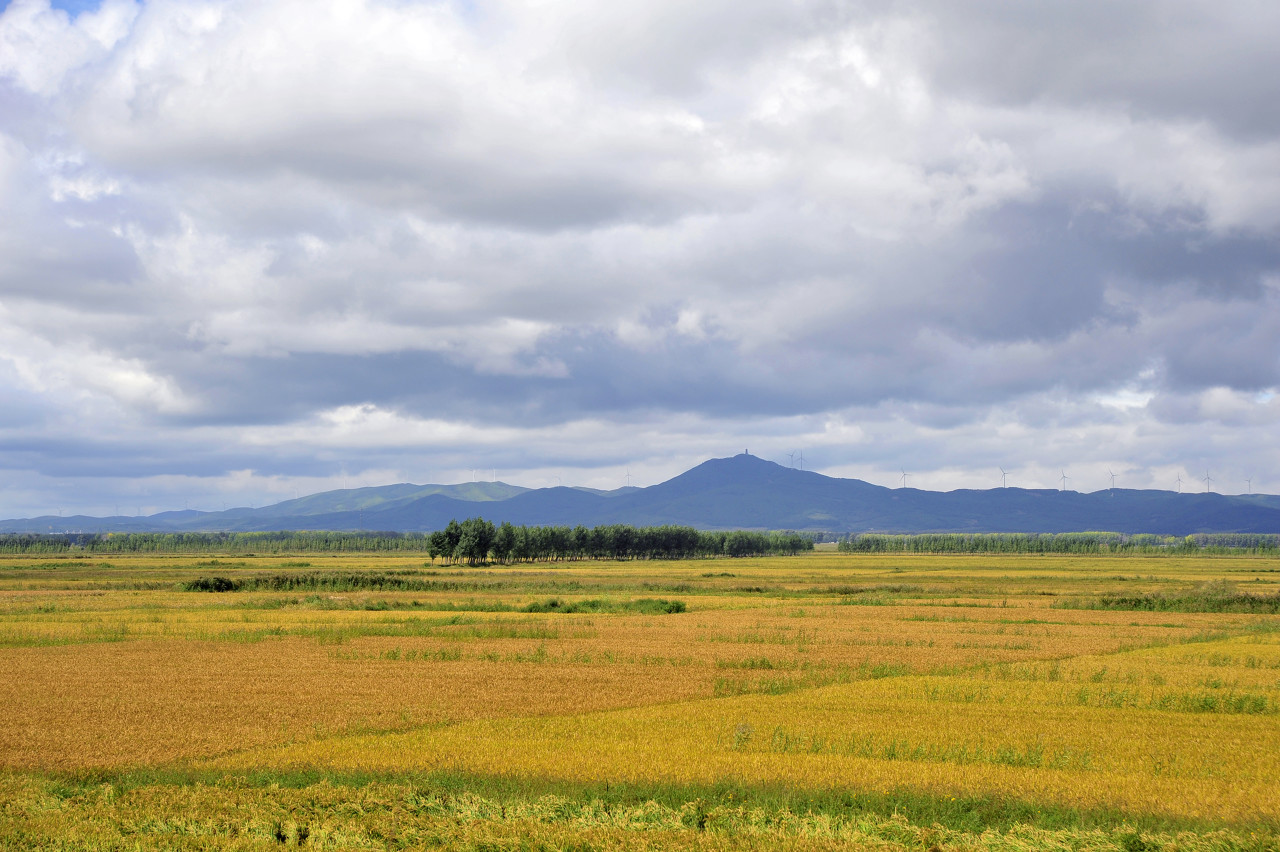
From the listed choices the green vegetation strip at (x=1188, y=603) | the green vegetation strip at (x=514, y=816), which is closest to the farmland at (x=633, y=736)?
the green vegetation strip at (x=514, y=816)

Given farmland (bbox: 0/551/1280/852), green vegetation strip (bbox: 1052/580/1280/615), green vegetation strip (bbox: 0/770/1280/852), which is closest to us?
green vegetation strip (bbox: 0/770/1280/852)

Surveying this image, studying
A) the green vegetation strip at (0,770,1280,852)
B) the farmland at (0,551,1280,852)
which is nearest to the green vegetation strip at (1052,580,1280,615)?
the farmland at (0,551,1280,852)

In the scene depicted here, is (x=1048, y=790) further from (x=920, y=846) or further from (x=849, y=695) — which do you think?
(x=849, y=695)

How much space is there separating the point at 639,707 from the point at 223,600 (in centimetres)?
5673

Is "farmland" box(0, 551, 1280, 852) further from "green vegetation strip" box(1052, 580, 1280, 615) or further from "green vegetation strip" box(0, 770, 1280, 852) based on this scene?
"green vegetation strip" box(1052, 580, 1280, 615)

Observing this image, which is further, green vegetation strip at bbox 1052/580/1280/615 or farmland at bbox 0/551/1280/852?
green vegetation strip at bbox 1052/580/1280/615

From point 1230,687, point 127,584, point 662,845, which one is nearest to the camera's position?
point 662,845

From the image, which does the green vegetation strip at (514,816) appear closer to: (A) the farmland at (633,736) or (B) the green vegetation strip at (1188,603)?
(A) the farmland at (633,736)

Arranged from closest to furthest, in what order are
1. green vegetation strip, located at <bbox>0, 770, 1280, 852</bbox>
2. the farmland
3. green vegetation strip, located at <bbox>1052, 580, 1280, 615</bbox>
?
1. green vegetation strip, located at <bbox>0, 770, 1280, 852</bbox>
2. the farmland
3. green vegetation strip, located at <bbox>1052, 580, 1280, 615</bbox>

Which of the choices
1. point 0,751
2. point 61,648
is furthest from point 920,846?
point 61,648

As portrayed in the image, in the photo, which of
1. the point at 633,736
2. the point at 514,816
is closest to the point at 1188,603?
the point at 633,736

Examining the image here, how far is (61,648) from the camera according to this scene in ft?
133

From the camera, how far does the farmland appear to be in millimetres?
14625

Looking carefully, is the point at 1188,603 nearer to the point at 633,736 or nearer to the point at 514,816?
the point at 633,736
